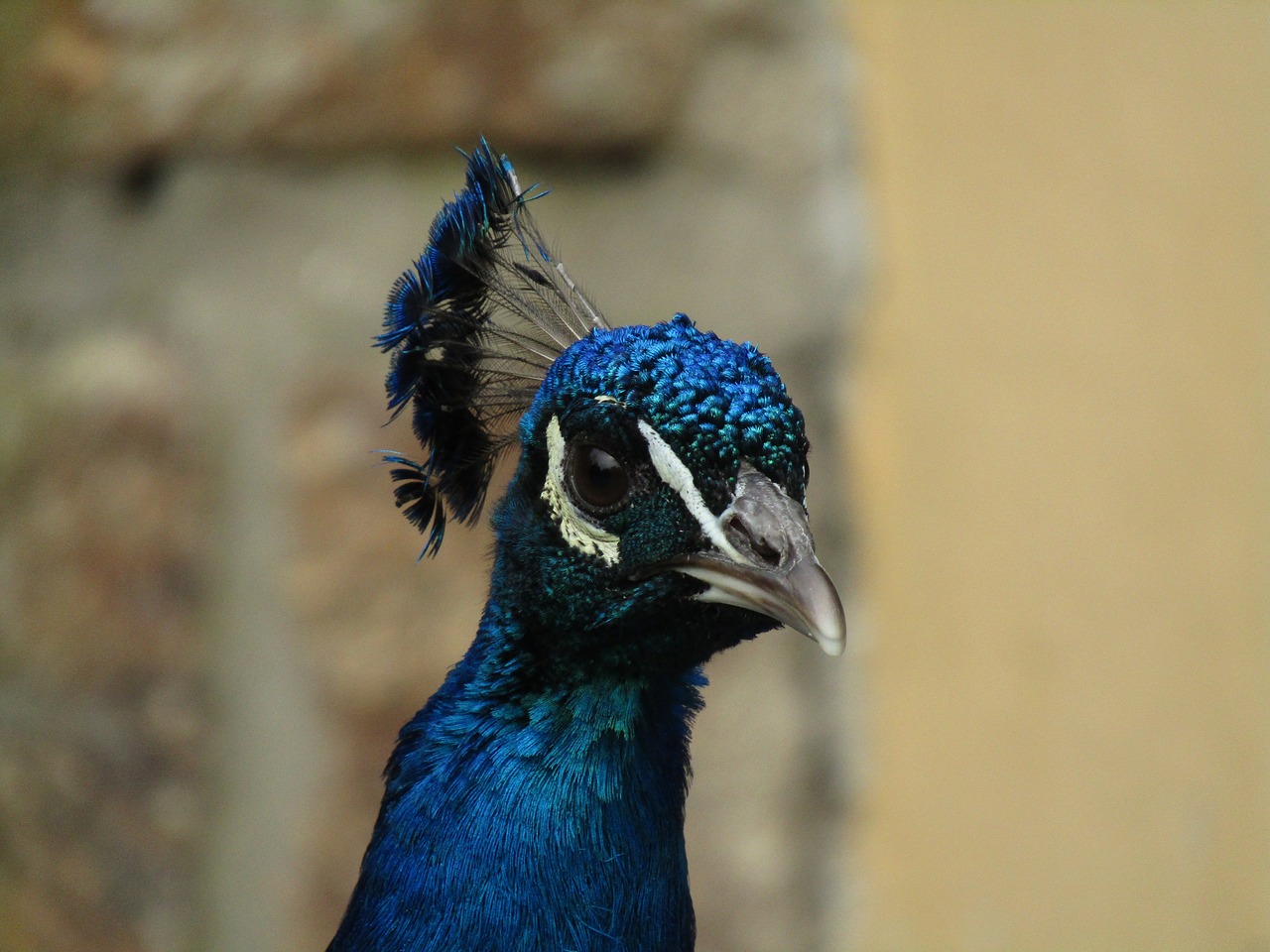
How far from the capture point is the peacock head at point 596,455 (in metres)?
0.53

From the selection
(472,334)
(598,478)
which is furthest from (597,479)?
(472,334)

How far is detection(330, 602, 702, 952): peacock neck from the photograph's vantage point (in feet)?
1.92

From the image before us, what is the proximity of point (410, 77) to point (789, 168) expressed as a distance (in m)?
0.27

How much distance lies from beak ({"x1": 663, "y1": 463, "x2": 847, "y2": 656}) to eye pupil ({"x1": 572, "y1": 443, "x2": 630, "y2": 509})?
0.04 m

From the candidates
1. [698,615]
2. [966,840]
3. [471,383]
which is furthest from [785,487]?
[966,840]

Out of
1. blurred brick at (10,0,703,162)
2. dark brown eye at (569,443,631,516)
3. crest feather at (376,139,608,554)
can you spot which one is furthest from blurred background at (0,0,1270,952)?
dark brown eye at (569,443,631,516)

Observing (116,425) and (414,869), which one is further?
(116,425)

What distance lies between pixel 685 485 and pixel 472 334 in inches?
6.8

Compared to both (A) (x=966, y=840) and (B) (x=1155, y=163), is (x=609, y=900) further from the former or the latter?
(B) (x=1155, y=163)

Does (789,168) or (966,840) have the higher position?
(789,168)

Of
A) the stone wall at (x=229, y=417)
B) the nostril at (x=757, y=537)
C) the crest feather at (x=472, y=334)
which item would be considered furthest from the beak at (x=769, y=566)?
the stone wall at (x=229, y=417)

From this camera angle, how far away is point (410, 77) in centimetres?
89

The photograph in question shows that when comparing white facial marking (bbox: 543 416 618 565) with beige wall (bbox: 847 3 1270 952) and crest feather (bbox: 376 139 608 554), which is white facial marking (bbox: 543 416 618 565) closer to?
crest feather (bbox: 376 139 608 554)

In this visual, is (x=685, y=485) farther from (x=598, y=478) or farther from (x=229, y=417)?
(x=229, y=417)
